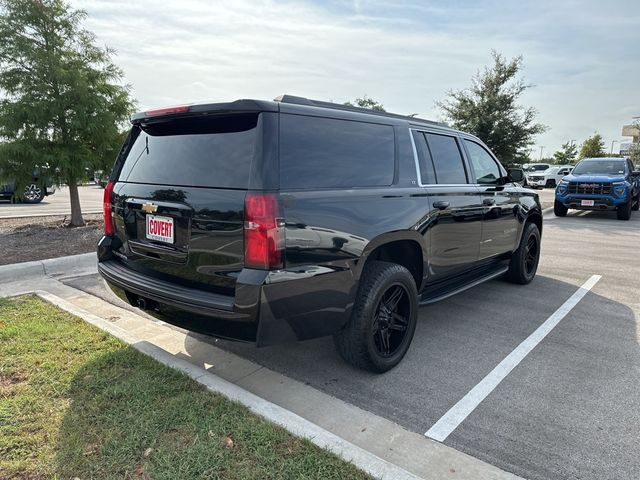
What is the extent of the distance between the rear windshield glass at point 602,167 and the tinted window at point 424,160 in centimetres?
1156

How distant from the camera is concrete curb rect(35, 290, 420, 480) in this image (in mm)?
2137

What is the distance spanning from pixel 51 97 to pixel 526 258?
7853mm

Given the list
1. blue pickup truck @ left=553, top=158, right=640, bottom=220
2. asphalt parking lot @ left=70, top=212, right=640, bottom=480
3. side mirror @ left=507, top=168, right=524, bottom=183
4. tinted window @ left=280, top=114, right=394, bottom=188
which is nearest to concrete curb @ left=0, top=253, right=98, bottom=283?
asphalt parking lot @ left=70, top=212, right=640, bottom=480

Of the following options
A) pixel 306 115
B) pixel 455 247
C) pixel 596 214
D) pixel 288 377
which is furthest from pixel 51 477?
pixel 596 214

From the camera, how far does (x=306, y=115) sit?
108 inches

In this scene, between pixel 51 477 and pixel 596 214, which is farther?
pixel 596 214

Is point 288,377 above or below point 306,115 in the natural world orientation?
below

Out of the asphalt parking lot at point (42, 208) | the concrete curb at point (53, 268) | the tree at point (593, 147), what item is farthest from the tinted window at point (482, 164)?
the tree at point (593, 147)

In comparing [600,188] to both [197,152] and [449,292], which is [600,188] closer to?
[449,292]

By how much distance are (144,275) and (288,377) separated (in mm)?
1254

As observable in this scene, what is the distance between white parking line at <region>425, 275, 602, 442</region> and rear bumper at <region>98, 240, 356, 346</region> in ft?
2.87

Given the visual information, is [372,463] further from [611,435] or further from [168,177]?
[168,177]

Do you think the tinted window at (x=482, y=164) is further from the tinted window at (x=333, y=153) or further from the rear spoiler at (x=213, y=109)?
the rear spoiler at (x=213, y=109)

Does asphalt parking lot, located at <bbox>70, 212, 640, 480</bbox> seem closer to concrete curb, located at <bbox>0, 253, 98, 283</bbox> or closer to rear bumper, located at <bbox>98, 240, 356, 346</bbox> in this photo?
concrete curb, located at <bbox>0, 253, 98, 283</bbox>
